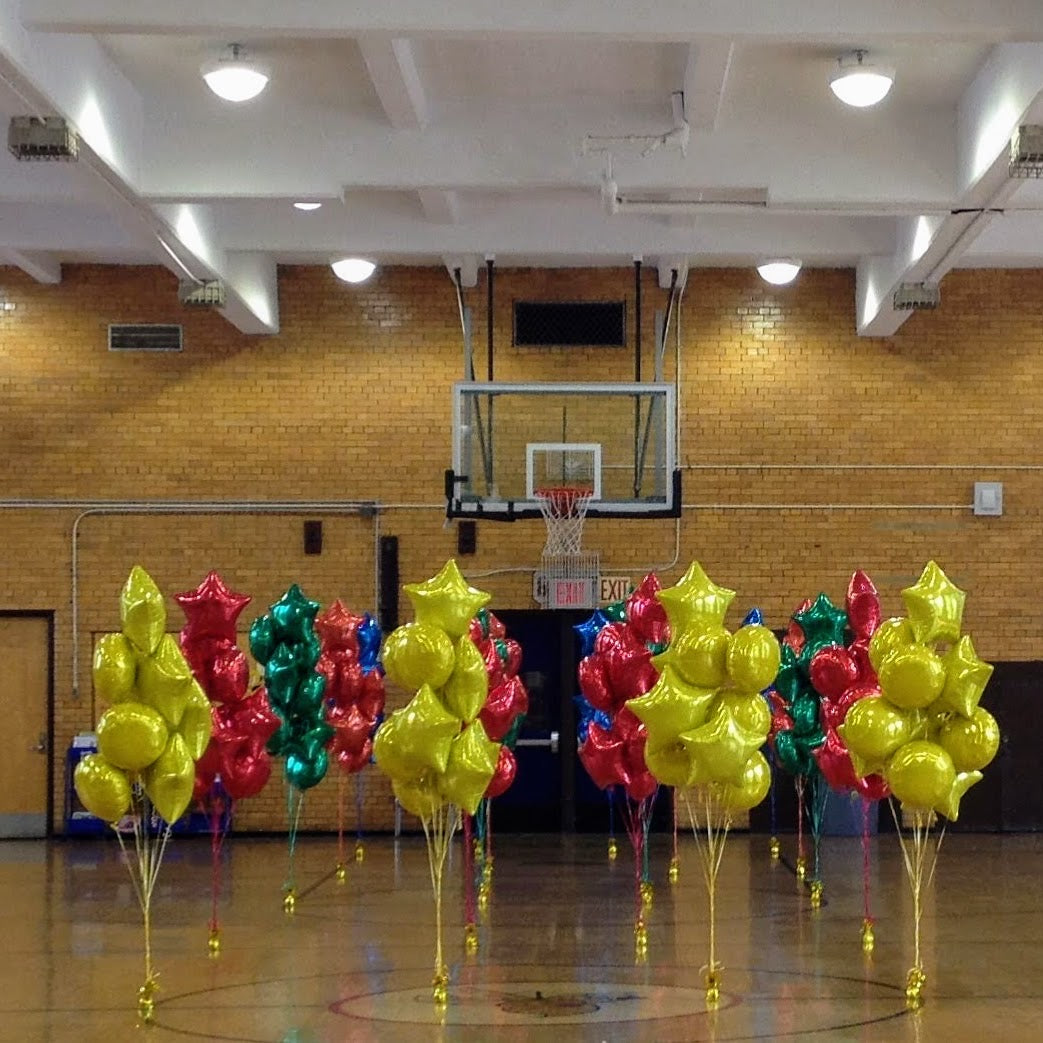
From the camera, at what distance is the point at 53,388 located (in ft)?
59.6

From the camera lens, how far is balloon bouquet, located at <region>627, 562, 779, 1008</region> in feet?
32.4

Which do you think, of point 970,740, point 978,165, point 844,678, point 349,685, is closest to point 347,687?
point 349,685

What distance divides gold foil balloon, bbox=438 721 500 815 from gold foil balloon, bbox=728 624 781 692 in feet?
4.87

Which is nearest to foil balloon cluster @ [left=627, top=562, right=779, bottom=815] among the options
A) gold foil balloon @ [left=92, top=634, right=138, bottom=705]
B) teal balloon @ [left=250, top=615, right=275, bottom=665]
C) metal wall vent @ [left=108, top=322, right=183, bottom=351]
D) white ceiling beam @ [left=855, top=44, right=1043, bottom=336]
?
gold foil balloon @ [left=92, top=634, right=138, bottom=705]

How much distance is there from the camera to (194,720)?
403 inches

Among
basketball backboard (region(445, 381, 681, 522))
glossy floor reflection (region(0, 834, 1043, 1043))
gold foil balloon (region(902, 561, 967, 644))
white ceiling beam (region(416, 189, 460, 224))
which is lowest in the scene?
glossy floor reflection (region(0, 834, 1043, 1043))

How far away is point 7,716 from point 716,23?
11677 millimetres

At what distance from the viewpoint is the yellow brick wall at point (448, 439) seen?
1814 centimetres

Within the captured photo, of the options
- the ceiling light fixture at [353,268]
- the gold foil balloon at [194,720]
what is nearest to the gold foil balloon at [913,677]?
the gold foil balloon at [194,720]

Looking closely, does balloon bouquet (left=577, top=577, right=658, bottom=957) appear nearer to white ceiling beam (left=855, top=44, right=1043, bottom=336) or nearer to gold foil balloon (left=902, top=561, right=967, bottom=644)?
gold foil balloon (left=902, top=561, right=967, bottom=644)

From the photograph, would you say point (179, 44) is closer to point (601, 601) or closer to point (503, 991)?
point (503, 991)

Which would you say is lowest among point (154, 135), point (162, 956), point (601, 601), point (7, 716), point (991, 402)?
point (162, 956)

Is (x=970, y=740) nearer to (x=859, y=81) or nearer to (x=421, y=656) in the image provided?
(x=421, y=656)

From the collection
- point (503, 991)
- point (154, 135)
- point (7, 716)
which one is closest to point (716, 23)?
point (154, 135)
